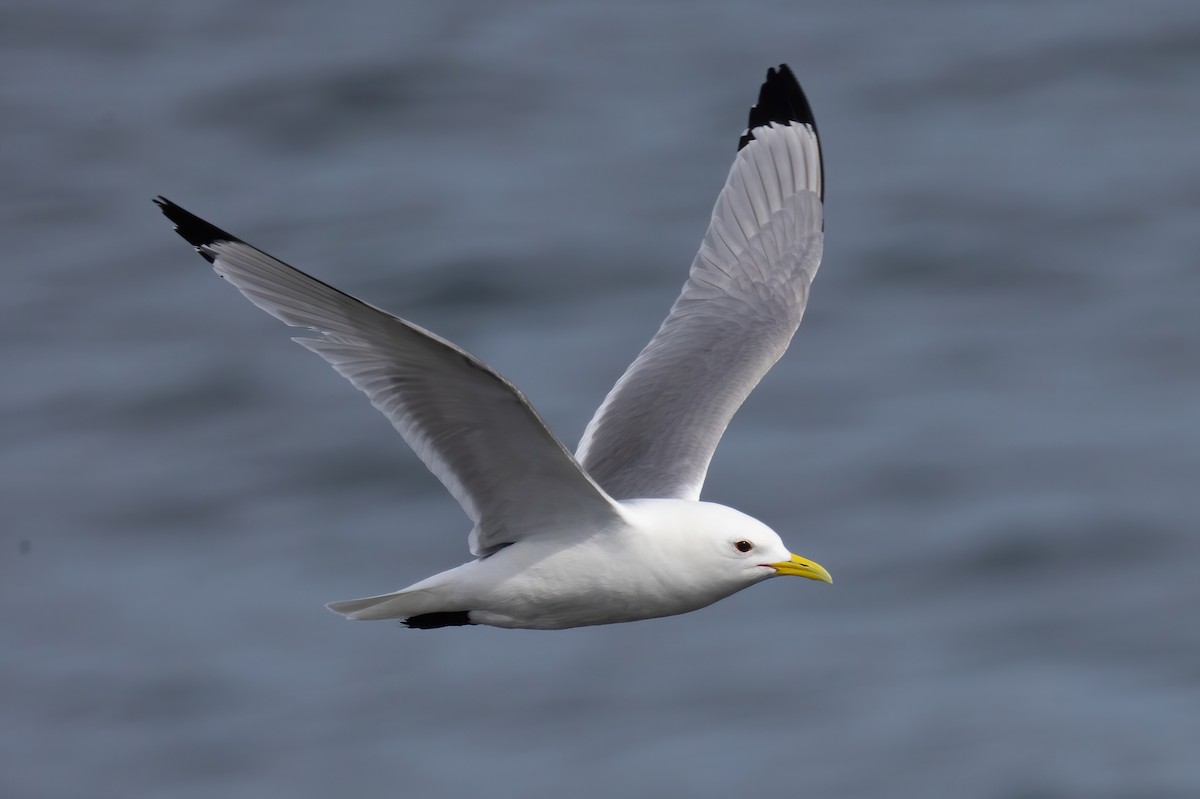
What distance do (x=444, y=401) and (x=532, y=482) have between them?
517 millimetres

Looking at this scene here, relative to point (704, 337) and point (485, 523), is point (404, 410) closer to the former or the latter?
point (485, 523)

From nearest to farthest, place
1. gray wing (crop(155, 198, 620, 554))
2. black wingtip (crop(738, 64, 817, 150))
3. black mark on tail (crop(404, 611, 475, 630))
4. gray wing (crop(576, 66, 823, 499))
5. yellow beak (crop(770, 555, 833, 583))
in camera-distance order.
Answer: gray wing (crop(155, 198, 620, 554)), yellow beak (crop(770, 555, 833, 583)), black mark on tail (crop(404, 611, 475, 630)), gray wing (crop(576, 66, 823, 499)), black wingtip (crop(738, 64, 817, 150))

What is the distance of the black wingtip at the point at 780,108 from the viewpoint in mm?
11578

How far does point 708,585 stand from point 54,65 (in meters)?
16.4

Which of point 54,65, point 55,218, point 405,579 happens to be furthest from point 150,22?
point 405,579

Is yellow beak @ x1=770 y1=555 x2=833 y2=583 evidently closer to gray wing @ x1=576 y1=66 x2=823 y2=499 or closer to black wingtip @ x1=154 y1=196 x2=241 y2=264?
gray wing @ x1=576 y1=66 x2=823 y2=499

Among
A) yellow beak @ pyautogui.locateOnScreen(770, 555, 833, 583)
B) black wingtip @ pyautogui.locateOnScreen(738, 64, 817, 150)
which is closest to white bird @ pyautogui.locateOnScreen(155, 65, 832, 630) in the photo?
yellow beak @ pyautogui.locateOnScreen(770, 555, 833, 583)

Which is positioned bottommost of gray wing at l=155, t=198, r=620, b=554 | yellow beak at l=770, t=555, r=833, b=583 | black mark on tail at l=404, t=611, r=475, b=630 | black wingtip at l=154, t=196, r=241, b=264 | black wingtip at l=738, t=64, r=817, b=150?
black mark on tail at l=404, t=611, r=475, b=630

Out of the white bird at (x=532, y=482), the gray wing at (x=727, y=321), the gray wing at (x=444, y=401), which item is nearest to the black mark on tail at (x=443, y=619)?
the white bird at (x=532, y=482)

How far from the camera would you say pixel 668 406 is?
33.8 feet

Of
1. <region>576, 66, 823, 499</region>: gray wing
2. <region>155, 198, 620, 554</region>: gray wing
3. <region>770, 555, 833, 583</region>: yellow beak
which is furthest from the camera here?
<region>576, 66, 823, 499</region>: gray wing

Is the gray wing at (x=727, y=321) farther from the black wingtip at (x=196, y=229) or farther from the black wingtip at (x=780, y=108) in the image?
the black wingtip at (x=196, y=229)

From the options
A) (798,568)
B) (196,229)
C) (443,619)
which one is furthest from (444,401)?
(798,568)

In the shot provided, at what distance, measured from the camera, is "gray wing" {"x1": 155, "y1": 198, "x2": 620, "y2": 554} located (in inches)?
321
